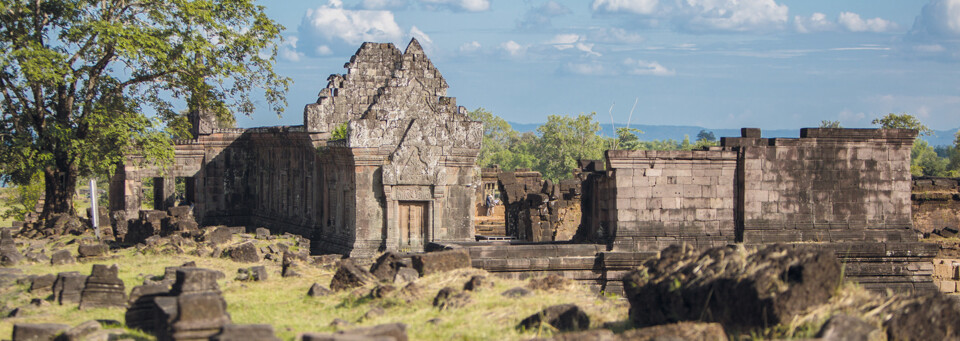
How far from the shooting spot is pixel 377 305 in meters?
11.5

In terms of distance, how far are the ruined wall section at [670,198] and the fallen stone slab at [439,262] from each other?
4.24 m

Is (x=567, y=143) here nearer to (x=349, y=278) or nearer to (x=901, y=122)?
(x=901, y=122)

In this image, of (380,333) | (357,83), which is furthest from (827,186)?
(357,83)

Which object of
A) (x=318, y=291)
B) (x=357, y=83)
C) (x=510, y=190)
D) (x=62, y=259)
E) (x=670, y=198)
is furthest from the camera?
(x=510, y=190)

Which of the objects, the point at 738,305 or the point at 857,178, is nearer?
the point at 738,305

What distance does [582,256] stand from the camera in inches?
649

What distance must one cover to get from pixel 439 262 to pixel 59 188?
17.8 m

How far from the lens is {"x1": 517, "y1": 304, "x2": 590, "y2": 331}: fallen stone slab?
978 cm

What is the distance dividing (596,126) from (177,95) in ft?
197

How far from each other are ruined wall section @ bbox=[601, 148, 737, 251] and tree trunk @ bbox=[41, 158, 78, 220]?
16.5 metres

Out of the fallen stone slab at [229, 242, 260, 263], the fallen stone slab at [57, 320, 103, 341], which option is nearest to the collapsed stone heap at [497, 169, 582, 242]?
the fallen stone slab at [229, 242, 260, 263]

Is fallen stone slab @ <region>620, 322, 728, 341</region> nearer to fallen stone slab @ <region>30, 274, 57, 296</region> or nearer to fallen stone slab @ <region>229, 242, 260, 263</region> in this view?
fallen stone slab @ <region>30, 274, 57, 296</region>

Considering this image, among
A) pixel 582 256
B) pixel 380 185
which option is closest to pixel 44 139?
pixel 380 185

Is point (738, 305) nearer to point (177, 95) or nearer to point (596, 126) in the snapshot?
point (177, 95)
